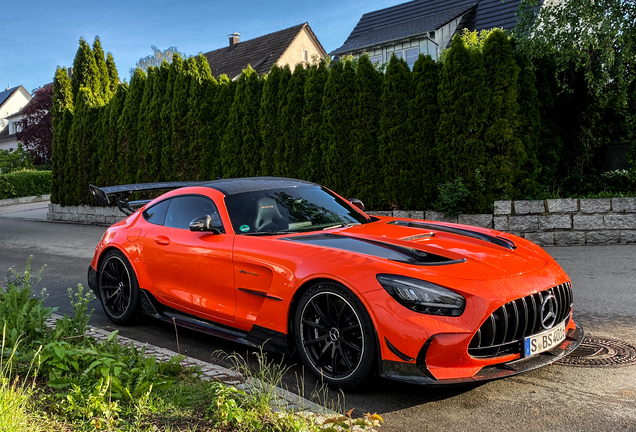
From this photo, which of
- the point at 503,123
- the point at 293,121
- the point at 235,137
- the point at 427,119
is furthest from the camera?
the point at 235,137

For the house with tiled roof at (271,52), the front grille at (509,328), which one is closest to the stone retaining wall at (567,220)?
the front grille at (509,328)

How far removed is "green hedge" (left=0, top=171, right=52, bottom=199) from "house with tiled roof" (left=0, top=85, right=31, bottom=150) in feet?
143

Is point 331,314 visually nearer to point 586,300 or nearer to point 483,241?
point 483,241

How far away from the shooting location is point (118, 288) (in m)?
6.03

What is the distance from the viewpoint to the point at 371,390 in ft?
13.1

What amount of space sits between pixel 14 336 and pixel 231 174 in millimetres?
11270

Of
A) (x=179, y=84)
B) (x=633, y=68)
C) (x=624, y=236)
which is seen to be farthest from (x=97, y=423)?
(x=179, y=84)

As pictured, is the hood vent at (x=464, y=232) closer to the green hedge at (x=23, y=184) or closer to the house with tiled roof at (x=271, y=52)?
the green hedge at (x=23, y=184)

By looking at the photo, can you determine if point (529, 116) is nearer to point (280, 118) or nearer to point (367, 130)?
point (367, 130)

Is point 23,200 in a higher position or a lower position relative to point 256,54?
lower

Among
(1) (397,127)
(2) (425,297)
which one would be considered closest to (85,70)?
(1) (397,127)

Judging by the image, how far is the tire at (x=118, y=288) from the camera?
5.78m

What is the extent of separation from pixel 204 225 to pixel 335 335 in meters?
1.64

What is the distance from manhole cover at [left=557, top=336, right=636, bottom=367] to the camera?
14.2ft
